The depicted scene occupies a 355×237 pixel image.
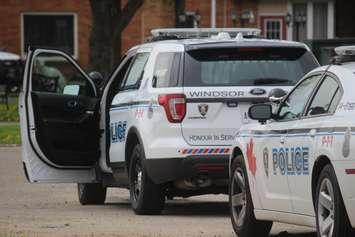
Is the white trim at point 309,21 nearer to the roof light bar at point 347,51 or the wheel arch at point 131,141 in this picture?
the wheel arch at point 131,141

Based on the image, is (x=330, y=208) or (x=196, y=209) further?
(x=196, y=209)

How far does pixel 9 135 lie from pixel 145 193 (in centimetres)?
1538

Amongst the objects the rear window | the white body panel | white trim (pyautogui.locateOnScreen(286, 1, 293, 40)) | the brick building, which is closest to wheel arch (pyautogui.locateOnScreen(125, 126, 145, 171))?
the rear window

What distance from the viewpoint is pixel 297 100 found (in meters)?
10.2

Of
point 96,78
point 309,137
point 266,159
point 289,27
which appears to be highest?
point 309,137

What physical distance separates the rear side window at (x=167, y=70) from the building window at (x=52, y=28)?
43.5 metres

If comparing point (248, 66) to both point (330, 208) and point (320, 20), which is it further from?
point (320, 20)

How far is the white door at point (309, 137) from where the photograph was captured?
9.15 m

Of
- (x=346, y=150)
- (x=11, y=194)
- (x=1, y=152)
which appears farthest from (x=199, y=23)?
(x=346, y=150)

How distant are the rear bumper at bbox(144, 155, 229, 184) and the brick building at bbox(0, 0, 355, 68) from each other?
42.5 m

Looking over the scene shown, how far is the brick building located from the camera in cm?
5519

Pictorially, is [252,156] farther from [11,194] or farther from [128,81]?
[11,194]

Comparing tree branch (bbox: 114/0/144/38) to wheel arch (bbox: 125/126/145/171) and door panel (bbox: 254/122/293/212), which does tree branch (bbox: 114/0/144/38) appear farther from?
door panel (bbox: 254/122/293/212)

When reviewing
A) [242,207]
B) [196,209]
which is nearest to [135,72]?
[196,209]
